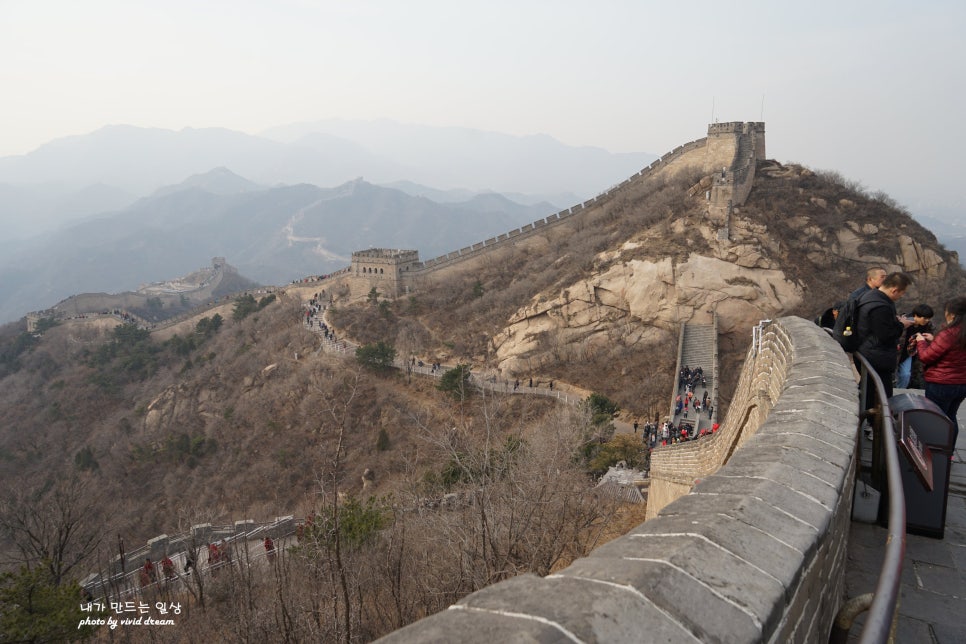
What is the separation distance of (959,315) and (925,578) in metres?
2.26

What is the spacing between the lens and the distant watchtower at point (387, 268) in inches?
1259

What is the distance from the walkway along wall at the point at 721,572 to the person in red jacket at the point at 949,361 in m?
2.02

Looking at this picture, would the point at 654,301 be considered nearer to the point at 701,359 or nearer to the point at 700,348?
the point at 700,348

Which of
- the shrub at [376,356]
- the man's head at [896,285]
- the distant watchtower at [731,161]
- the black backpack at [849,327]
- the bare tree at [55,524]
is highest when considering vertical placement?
the distant watchtower at [731,161]

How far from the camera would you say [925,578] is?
3174 millimetres

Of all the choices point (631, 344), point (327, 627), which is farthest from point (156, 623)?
point (631, 344)

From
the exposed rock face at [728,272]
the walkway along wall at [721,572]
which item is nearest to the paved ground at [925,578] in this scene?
the walkway along wall at [721,572]

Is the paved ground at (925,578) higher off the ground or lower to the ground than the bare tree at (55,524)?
higher

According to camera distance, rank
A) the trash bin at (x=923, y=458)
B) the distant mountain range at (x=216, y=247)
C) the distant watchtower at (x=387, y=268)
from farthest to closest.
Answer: the distant mountain range at (x=216, y=247)
the distant watchtower at (x=387, y=268)
the trash bin at (x=923, y=458)

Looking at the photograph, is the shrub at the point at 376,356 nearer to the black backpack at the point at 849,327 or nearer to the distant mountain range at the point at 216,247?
the black backpack at the point at 849,327

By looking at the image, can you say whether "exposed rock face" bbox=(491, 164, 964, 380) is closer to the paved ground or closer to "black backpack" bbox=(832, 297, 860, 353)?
"black backpack" bbox=(832, 297, 860, 353)

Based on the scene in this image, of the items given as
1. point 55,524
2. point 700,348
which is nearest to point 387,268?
point 700,348

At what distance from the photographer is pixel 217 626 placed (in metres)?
9.48

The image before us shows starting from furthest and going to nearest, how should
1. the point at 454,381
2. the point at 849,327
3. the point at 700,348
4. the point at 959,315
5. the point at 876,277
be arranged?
the point at 454,381
the point at 700,348
the point at 876,277
the point at 849,327
the point at 959,315
